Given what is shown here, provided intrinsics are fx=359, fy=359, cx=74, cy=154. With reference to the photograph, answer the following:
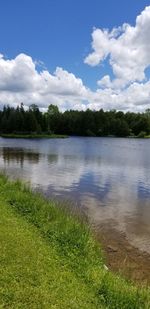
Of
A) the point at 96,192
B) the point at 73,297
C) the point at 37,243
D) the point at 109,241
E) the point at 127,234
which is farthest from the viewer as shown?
the point at 96,192

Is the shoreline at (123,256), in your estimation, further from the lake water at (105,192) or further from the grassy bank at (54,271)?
the grassy bank at (54,271)

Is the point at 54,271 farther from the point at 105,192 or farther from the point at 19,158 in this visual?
the point at 19,158

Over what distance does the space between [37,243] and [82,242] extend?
56.8 inches

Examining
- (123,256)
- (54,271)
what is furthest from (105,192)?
(54,271)

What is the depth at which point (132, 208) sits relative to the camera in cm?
2041

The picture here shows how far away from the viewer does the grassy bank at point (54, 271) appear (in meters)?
6.81

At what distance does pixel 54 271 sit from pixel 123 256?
5.12m

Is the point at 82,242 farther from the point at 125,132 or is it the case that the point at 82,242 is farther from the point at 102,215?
the point at 125,132

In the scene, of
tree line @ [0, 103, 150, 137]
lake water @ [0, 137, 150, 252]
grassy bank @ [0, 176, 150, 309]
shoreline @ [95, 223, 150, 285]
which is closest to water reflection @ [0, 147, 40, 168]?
lake water @ [0, 137, 150, 252]

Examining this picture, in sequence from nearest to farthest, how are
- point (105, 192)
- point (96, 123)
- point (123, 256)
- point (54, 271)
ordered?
point (54, 271)
point (123, 256)
point (105, 192)
point (96, 123)

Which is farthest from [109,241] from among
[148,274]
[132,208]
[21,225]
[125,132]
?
[125,132]

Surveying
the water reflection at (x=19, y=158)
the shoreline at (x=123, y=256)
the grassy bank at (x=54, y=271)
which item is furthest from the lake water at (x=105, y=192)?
the water reflection at (x=19, y=158)

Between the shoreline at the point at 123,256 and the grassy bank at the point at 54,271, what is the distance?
101 centimetres

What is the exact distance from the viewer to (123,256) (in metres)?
12.6
